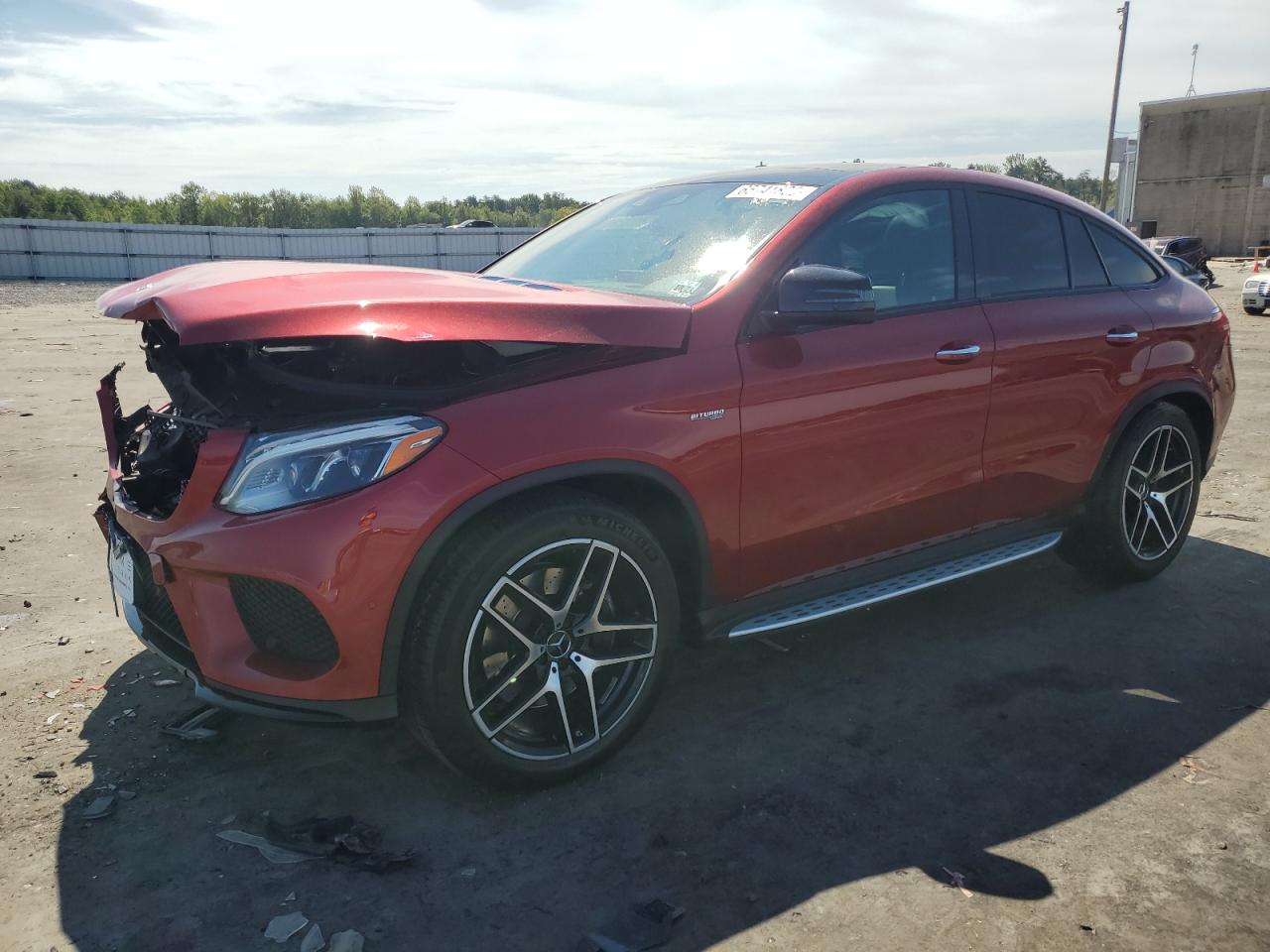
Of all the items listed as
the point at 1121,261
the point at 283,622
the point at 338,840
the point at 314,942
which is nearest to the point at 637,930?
the point at 314,942

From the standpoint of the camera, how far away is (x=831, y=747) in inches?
130

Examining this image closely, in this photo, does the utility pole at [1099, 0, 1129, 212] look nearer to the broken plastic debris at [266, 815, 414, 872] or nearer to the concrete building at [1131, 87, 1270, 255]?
the concrete building at [1131, 87, 1270, 255]

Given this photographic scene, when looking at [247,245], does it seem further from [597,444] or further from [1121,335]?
[597,444]

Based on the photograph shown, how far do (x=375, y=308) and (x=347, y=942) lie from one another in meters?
1.57

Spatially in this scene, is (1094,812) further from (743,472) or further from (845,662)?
(743,472)

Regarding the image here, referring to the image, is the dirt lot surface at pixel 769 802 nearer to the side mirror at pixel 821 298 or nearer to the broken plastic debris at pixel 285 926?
the broken plastic debris at pixel 285 926

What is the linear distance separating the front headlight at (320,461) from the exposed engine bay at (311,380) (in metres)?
0.05

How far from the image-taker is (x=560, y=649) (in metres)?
2.96

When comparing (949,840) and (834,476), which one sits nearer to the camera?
(949,840)

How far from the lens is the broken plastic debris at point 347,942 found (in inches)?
93.1

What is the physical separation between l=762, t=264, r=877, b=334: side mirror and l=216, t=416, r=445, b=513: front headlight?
1235mm

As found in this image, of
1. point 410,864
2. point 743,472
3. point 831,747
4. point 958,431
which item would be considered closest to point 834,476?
point 743,472

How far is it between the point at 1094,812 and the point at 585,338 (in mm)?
2027

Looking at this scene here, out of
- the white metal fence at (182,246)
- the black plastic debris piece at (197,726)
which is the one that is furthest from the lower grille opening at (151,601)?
the white metal fence at (182,246)
